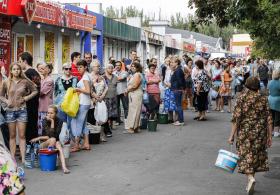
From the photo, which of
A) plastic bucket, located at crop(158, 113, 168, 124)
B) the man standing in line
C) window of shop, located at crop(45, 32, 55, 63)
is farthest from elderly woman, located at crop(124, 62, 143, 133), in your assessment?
window of shop, located at crop(45, 32, 55, 63)

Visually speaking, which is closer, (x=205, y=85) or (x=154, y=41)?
(x=205, y=85)

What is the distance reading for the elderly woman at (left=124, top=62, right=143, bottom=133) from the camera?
14.2 m

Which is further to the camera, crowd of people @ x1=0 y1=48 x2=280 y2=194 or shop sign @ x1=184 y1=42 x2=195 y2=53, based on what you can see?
shop sign @ x1=184 y1=42 x2=195 y2=53

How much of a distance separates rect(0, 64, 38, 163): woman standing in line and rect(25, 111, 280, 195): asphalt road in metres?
0.79

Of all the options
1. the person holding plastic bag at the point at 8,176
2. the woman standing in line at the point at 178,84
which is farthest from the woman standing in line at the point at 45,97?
the person holding plastic bag at the point at 8,176

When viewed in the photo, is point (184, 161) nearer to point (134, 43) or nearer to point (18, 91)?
point (18, 91)

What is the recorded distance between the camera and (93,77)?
12516mm

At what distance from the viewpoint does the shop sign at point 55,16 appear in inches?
663

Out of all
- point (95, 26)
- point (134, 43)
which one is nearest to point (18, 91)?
point (95, 26)

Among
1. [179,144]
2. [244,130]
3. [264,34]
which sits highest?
[264,34]

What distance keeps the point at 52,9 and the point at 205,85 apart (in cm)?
619

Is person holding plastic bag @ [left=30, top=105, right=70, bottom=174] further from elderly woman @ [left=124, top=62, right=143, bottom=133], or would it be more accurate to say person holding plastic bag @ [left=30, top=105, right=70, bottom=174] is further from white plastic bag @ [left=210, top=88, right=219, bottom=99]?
white plastic bag @ [left=210, top=88, right=219, bottom=99]

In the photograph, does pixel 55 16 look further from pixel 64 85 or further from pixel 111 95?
pixel 64 85

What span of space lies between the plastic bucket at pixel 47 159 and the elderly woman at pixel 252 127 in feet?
9.69
